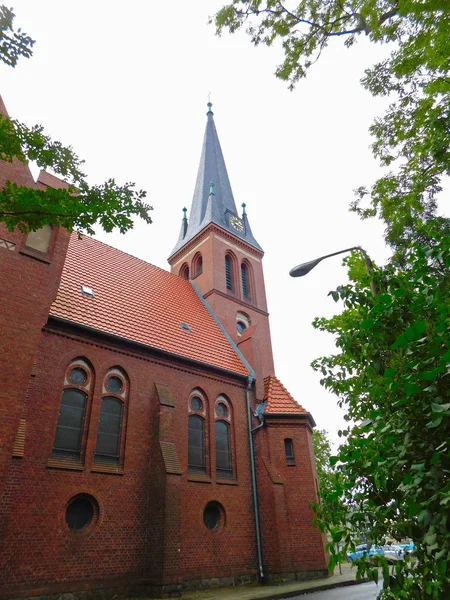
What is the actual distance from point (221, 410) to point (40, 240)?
9275 mm

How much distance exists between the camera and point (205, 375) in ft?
52.1

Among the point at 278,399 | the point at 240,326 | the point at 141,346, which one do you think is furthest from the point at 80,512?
the point at 240,326

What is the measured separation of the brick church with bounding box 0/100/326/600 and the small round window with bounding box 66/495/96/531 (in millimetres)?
33

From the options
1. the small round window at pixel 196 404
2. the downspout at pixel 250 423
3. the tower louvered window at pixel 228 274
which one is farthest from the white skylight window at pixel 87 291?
the tower louvered window at pixel 228 274

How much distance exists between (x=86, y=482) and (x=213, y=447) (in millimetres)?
5022

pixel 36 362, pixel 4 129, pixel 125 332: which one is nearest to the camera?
pixel 4 129

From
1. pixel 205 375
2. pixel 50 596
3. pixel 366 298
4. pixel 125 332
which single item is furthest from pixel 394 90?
pixel 50 596

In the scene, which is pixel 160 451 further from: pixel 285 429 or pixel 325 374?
pixel 325 374

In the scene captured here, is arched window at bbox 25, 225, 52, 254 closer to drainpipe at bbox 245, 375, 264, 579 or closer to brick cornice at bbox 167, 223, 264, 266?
drainpipe at bbox 245, 375, 264, 579

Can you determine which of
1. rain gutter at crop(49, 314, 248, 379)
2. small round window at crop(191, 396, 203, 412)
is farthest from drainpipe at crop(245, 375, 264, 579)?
small round window at crop(191, 396, 203, 412)

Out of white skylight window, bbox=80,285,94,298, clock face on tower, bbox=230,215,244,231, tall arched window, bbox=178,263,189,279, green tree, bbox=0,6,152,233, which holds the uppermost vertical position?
clock face on tower, bbox=230,215,244,231

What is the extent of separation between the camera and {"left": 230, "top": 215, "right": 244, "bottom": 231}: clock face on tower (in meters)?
26.1

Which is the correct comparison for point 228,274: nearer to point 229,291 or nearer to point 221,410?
point 229,291

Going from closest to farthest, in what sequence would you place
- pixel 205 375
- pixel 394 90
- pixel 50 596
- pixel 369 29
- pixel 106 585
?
pixel 369 29 → pixel 394 90 → pixel 50 596 → pixel 106 585 → pixel 205 375
